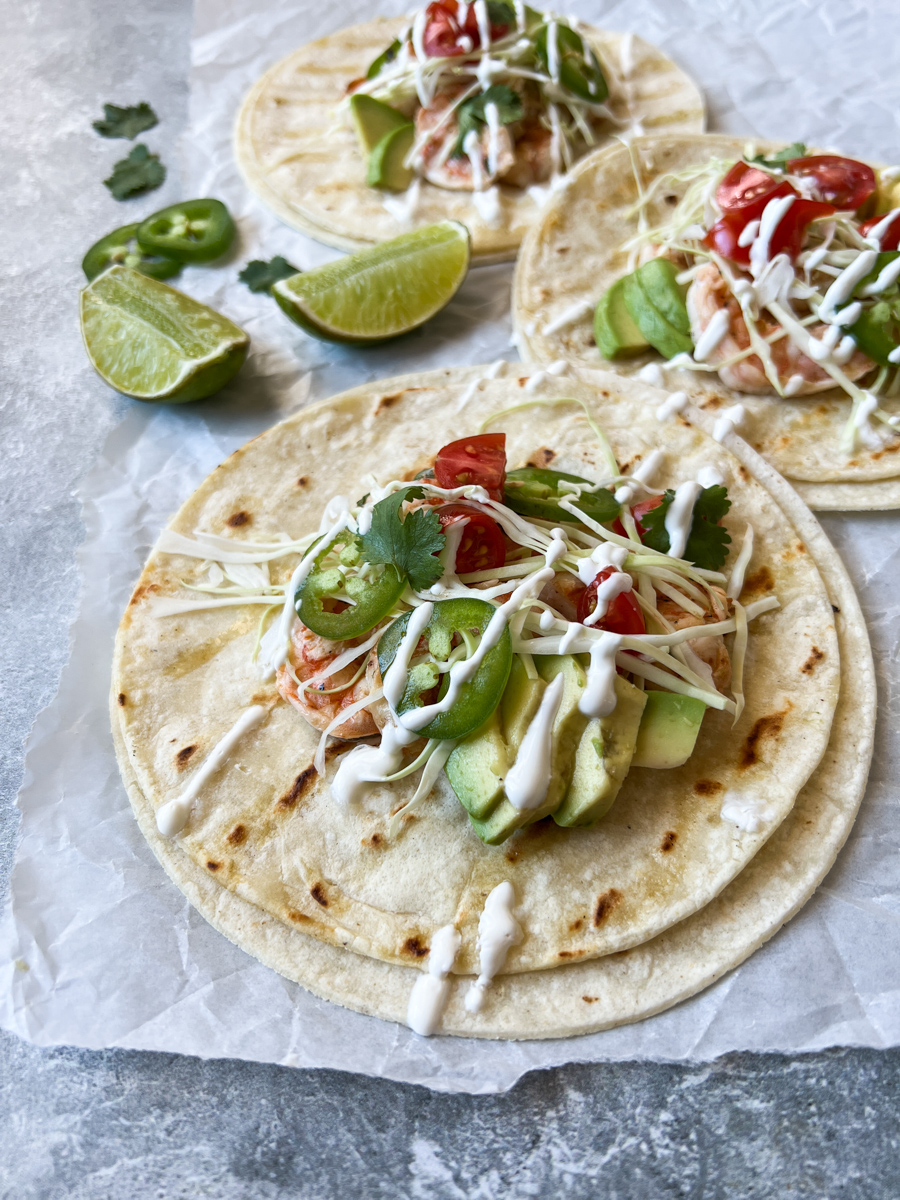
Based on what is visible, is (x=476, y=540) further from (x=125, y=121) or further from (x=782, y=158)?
(x=125, y=121)

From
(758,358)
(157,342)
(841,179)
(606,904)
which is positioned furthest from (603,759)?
(841,179)

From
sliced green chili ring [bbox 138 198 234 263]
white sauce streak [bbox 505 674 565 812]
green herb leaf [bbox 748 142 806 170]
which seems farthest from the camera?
sliced green chili ring [bbox 138 198 234 263]

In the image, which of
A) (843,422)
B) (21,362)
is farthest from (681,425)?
(21,362)

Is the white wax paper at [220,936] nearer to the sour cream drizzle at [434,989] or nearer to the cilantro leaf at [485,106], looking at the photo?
the sour cream drizzle at [434,989]

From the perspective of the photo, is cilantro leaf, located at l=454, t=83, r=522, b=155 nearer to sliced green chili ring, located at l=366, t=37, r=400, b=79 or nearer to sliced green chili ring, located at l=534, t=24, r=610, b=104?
sliced green chili ring, located at l=534, t=24, r=610, b=104

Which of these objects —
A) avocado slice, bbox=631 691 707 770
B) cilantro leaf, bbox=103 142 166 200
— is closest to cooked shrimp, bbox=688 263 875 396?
avocado slice, bbox=631 691 707 770

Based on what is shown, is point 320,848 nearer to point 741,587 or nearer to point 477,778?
point 477,778

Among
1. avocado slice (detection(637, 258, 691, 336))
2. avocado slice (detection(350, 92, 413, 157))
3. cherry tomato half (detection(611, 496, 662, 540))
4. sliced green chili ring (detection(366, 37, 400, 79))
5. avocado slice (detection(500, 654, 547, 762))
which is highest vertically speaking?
sliced green chili ring (detection(366, 37, 400, 79))
